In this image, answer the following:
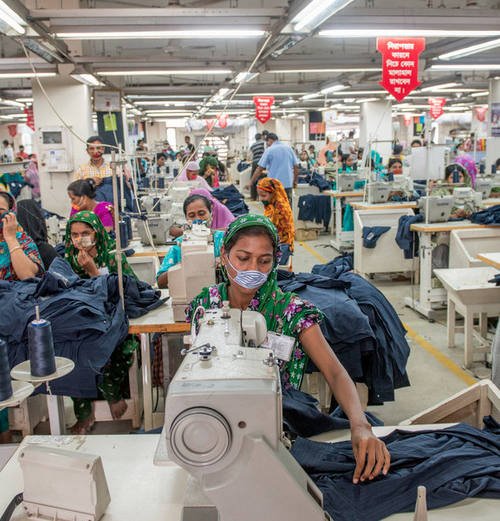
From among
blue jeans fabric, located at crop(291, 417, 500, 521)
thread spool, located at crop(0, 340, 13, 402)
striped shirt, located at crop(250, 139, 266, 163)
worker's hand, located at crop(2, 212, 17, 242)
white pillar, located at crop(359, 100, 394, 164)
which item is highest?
white pillar, located at crop(359, 100, 394, 164)

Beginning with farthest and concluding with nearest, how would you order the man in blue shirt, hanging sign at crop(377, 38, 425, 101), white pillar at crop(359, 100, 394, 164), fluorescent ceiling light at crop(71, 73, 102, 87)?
white pillar at crop(359, 100, 394, 164) < the man in blue shirt < fluorescent ceiling light at crop(71, 73, 102, 87) < hanging sign at crop(377, 38, 425, 101)

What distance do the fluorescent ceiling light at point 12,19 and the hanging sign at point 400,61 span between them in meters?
3.60

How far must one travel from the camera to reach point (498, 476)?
1.29 metres

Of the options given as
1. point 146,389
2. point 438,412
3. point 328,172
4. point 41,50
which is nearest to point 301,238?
point 328,172

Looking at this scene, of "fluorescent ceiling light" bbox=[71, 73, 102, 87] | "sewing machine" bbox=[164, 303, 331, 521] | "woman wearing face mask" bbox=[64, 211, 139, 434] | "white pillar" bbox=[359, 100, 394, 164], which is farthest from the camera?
"white pillar" bbox=[359, 100, 394, 164]

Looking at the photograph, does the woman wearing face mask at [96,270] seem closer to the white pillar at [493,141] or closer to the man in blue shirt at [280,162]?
the man in blue shirt at [280,162]

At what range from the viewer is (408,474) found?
4.15 feet

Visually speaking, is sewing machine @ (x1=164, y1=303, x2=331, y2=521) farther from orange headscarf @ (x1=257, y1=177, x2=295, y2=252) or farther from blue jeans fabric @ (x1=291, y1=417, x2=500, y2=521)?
orange headscarf @ (x1=257, y1=177, x2=295, y2=252)

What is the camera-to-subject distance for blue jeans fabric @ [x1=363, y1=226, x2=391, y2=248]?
604 centimetres

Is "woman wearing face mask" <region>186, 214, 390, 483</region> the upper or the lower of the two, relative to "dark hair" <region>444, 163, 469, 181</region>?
lower

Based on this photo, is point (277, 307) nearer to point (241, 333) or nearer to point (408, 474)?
point (241, 333)

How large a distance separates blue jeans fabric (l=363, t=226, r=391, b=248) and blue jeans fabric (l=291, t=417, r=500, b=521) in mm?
4701

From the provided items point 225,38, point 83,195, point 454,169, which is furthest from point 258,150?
point 83,195

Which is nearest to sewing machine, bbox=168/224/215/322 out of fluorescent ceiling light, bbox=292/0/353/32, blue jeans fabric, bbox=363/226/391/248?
fluorescent ceiling light, bbox=292/0/353/32
